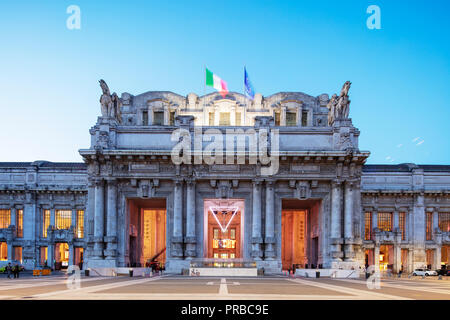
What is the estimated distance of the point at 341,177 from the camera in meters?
47.7

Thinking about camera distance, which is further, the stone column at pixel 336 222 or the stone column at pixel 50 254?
the stone column at pixel 50 254

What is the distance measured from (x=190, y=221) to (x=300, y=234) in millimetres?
24905

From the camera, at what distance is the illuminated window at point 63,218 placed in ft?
208

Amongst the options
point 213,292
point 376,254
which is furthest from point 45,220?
point 213,292

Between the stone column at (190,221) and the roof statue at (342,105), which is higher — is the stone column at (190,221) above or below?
below

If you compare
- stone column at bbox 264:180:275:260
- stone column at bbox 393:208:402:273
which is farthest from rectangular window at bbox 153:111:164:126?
Result: stone column at bbox 393:208:402:273

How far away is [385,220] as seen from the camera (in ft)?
202

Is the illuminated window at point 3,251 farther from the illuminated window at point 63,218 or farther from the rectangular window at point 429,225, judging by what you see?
the rectangular window at point 429,225

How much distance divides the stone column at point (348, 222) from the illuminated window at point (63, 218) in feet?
122

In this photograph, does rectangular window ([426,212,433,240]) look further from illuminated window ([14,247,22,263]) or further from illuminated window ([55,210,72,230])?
illuminated window ([14,247,22,263])

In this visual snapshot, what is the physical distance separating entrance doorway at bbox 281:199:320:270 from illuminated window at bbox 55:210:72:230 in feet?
95.8

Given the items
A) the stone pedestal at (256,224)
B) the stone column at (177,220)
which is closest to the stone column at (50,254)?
the stone column at (177,220)

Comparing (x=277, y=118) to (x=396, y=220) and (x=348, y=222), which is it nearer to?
(x=348, y=222)

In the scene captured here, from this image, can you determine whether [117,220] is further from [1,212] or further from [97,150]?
[1,212]
